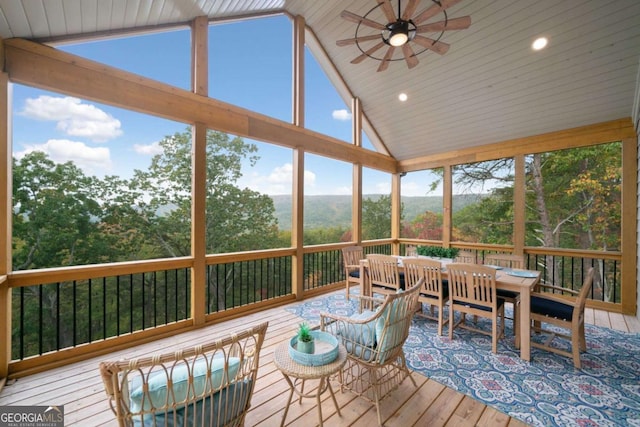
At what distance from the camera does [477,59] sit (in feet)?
13.3

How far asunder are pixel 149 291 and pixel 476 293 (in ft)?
17.4

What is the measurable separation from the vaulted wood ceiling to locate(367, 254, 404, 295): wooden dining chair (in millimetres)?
3345

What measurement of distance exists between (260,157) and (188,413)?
668 cm

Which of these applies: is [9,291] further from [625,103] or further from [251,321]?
[625,103]

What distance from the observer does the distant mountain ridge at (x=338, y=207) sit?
5789 mm

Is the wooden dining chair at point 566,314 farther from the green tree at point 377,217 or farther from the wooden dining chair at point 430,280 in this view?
the green tree at point 377,217

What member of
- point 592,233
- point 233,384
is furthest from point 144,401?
point 592,233

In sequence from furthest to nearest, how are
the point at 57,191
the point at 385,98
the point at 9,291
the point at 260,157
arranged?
the point at 260,157 → the point at 385,98 → the point at 57,191 → the point at 9,291

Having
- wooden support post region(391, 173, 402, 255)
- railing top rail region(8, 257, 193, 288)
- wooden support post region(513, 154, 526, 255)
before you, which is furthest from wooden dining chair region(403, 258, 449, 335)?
wooden support post region(391, 173, 402, 255)

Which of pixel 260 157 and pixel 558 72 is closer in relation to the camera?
pixel 558 72

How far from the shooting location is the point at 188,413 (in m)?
1.17

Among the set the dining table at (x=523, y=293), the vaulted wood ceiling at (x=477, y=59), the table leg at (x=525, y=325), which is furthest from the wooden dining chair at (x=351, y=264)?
the vaulted wood ceiling at (x=477, y=59)

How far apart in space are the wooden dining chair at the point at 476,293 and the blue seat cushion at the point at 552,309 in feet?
1.03

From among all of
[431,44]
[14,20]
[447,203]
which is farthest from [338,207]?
[14,20]
